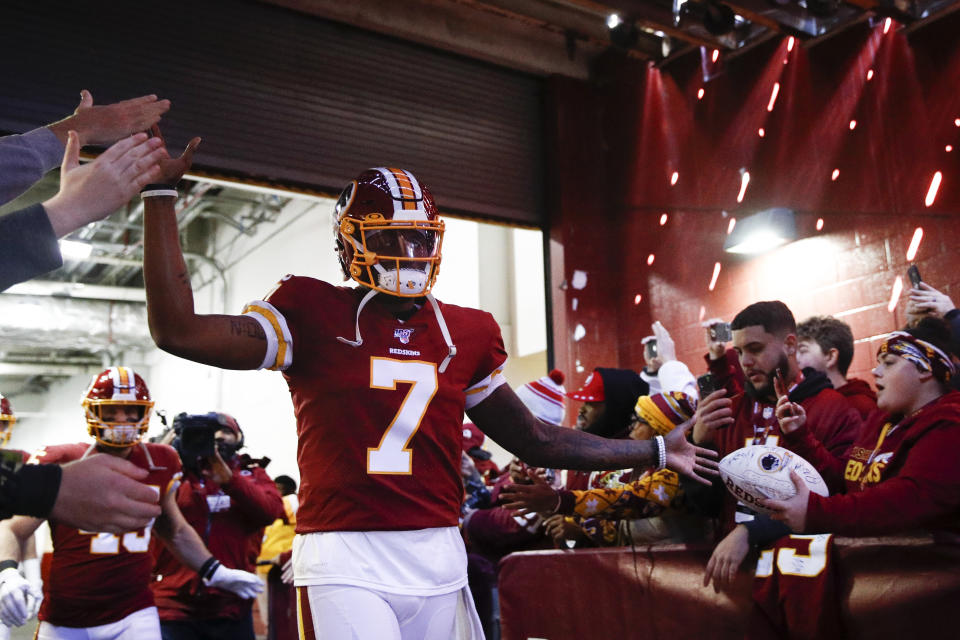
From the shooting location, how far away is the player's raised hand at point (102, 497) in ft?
5.44

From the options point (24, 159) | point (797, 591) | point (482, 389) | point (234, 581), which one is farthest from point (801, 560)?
point (234, 581)

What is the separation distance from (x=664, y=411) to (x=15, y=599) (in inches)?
115

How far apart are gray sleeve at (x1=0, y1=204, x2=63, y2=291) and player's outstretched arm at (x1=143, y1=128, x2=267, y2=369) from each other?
0.29 meters

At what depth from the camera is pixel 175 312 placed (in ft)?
7.14

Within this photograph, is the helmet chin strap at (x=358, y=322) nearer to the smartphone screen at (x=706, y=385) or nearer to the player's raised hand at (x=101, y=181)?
the player's raised hand at (x=101, y=181)

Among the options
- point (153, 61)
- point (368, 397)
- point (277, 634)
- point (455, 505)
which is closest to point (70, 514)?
point (368, 397)

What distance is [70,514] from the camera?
5.44ft

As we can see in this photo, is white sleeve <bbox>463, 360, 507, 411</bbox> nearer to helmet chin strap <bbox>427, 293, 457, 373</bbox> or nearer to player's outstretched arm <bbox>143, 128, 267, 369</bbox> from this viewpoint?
helmet chin strap <bbox>427, 293, 457, 373</bbox>

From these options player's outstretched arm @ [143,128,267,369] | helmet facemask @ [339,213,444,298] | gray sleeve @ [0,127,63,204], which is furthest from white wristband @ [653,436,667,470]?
gray sleeve @ [0,127,63,204]

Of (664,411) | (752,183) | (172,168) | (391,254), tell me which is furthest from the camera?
(752,183)

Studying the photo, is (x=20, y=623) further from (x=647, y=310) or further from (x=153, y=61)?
(x=647, y=310)

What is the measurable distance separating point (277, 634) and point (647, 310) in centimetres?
432

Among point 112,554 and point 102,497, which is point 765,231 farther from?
point 102,497

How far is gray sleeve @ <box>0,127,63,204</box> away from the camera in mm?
1993
